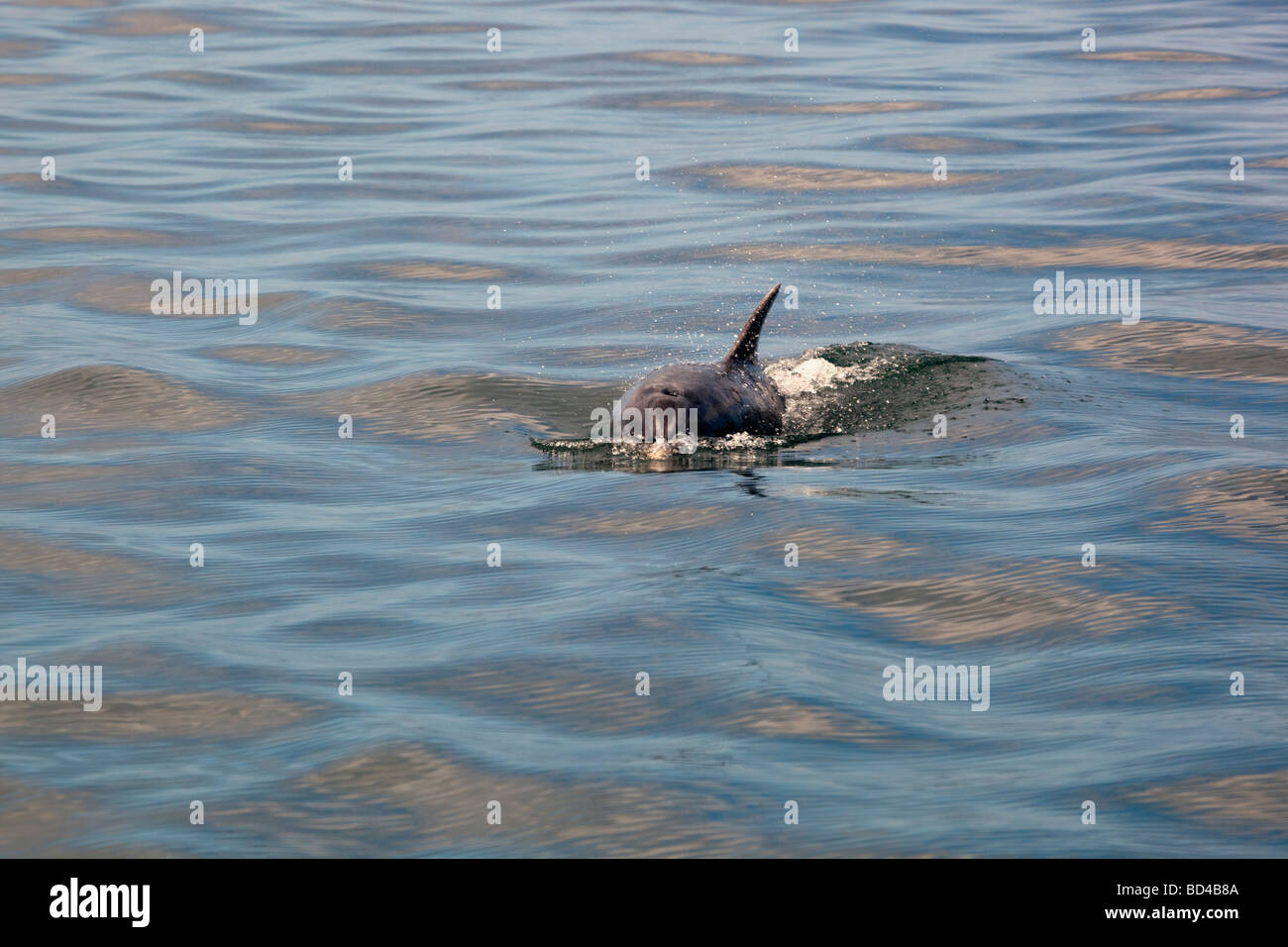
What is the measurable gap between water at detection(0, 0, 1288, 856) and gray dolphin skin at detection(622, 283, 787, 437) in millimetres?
323

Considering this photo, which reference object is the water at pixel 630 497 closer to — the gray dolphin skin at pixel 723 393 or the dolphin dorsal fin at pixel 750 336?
the gray dolphin skin at pixel 723 393

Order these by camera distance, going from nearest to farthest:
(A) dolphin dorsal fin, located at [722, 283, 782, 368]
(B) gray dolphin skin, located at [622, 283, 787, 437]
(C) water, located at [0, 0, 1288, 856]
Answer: (C) water, located at [0, 0, 1288, 856], (B) gray dolphin skin, located at [622, 283, 787, 437], (A) dolphin dorsal fin, located at [722, 283, 782, 368]

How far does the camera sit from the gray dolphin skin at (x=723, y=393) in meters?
12.7

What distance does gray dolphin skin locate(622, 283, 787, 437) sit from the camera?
12.7 m

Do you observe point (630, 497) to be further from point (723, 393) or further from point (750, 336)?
point (750, 336)

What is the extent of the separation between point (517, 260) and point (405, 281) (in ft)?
5.70

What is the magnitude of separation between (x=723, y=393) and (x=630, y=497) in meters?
1.57

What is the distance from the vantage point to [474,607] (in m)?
9.79

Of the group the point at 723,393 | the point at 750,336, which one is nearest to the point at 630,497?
the point at 723,393

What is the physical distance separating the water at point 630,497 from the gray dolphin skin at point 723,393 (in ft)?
1.06

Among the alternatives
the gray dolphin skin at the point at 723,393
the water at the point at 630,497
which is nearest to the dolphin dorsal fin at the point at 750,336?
the gray dolphin skin at the point at 723,393

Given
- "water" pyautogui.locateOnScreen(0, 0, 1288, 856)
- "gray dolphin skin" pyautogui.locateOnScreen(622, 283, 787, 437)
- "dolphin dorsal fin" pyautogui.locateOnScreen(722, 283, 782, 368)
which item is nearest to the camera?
"water" pyautogui.locateOnScreen(0, 0, 1288, 856)

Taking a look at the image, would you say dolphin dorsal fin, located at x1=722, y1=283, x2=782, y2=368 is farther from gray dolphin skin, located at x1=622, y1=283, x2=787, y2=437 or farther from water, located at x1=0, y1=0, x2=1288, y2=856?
water, located at x1=0, y1=0, x2=1288, y2=856

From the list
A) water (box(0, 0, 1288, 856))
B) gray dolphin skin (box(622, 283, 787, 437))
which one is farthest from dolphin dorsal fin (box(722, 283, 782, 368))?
water (box(0, 0, 1288, 856))
